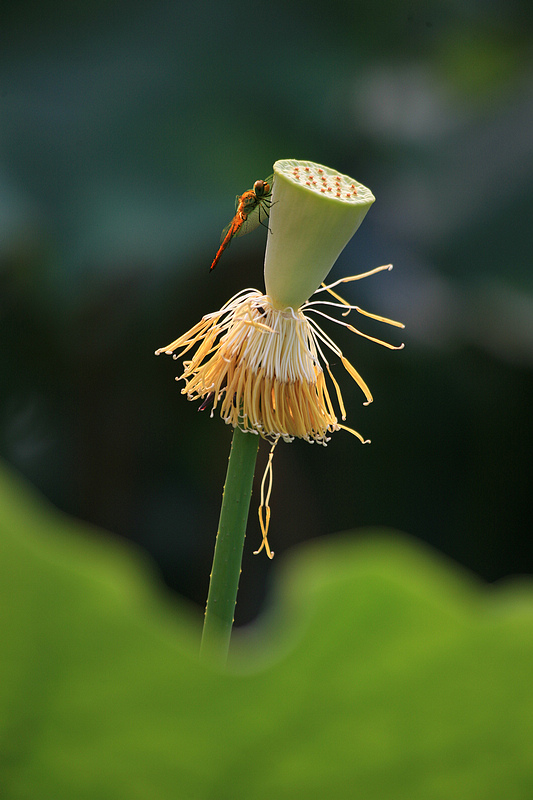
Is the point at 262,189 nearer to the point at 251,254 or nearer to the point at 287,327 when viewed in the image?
the point at 287,327

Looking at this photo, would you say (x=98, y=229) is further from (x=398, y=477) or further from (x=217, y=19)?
(x=398, y=477)

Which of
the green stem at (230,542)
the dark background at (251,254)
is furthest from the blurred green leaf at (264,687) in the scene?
the dark background at (251,254)

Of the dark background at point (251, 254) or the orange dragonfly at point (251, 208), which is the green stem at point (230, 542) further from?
the dark background at point (251, 254)

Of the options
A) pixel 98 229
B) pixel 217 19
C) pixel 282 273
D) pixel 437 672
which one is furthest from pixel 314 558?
pixel 217 19

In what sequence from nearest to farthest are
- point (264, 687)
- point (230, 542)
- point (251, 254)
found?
point (264, 687) < point (230, 542) < point (251, 254)

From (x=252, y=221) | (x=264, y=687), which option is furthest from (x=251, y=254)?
(x=264, y=687)

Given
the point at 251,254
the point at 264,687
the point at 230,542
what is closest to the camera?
the point at 264,687

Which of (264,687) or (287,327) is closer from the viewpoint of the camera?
(264,687)

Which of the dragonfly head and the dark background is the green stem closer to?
the dragonfly head
